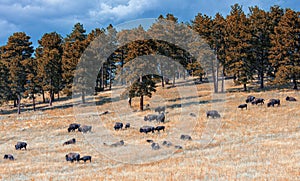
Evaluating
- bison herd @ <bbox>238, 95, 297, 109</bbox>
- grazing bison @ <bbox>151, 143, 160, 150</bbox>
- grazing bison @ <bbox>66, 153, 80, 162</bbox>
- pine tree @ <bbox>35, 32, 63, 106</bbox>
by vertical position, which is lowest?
grazing bison @ <bbox>66, 153, 80, 162</bbox>

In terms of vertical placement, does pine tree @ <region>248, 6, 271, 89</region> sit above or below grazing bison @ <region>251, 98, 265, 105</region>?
above

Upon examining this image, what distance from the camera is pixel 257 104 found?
4303 cm

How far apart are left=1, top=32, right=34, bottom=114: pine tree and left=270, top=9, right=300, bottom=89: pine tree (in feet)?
163

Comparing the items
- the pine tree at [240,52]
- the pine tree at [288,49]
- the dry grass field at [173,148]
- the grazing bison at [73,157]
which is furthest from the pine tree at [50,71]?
the pine tree at [288,49]

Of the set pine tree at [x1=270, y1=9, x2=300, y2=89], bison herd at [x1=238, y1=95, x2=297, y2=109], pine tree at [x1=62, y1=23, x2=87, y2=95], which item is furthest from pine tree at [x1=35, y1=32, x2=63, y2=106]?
pine tree at [x1=270, y1=9, x2=300, y2=89]

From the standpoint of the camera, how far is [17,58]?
62.3 metres

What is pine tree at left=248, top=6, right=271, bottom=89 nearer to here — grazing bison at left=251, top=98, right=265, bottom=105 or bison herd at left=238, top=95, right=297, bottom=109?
bison herd at left=238, top=95, right=297, bottom=109

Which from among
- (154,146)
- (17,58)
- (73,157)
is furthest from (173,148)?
(17,58)

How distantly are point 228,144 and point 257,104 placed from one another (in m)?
22.0

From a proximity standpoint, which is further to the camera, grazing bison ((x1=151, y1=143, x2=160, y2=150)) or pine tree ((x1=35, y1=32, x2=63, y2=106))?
pine tree ((x1=35, y1=32, x2=63, y2=106))

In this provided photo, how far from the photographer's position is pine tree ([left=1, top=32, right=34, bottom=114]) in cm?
5938

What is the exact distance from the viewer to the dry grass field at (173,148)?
656 inches

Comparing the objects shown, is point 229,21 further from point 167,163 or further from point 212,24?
point 167,163

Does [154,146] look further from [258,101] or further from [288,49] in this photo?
[288,49]
